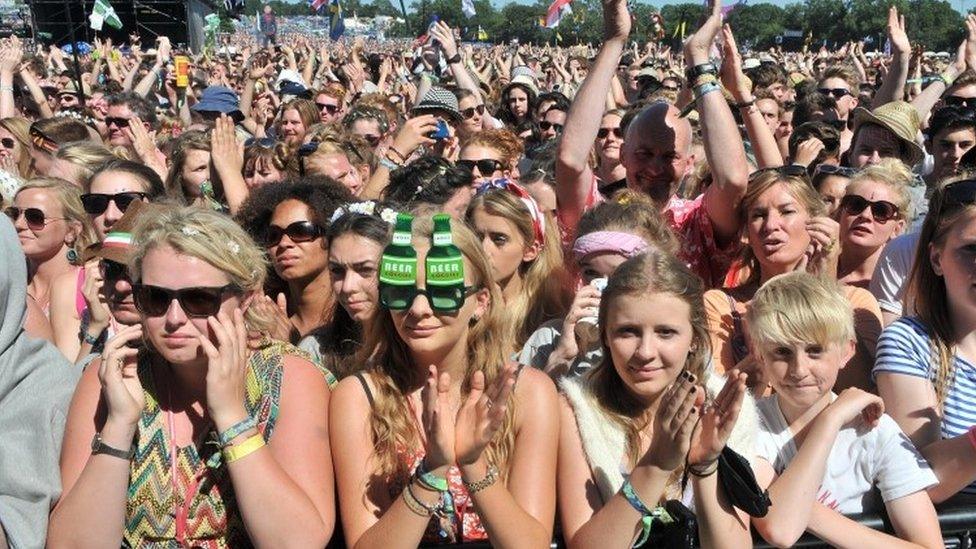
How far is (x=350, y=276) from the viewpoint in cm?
372

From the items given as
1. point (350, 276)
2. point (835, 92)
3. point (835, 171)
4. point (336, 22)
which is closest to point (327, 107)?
point (835, 92)

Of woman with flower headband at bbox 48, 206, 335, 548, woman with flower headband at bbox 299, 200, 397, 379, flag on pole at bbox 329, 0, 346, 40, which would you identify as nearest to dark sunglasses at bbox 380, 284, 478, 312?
woman with flower headband at bbox 48, 206, 335, 548

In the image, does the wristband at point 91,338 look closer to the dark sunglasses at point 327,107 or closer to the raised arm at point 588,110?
the raised arm at point 588,110

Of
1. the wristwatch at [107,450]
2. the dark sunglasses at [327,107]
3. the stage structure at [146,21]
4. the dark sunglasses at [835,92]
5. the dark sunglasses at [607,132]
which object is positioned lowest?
the stage structure at [146,21]

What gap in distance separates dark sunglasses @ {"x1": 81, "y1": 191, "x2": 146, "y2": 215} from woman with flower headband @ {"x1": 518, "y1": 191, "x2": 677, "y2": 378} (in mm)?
2242

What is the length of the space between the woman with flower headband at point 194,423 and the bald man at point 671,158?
77.0 inches

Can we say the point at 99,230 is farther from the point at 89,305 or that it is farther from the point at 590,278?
the point at 590,278

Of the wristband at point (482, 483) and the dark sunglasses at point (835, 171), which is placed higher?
the dark sunglasses at point (835, 171)

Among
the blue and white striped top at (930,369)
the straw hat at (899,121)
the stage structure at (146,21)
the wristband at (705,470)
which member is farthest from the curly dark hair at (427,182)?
the stage structure at (146,21)

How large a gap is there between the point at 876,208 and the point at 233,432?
297 centimetres

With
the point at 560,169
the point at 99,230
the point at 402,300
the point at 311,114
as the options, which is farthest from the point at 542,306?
the point at 311,114

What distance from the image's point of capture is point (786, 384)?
10.1 ft

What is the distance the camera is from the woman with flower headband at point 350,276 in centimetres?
368

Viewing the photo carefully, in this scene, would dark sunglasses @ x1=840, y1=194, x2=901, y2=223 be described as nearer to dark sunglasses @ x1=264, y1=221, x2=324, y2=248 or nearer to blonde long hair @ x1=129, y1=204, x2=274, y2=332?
dark sunglasses @ x1=264, y1=221, x2=324, y2=248
